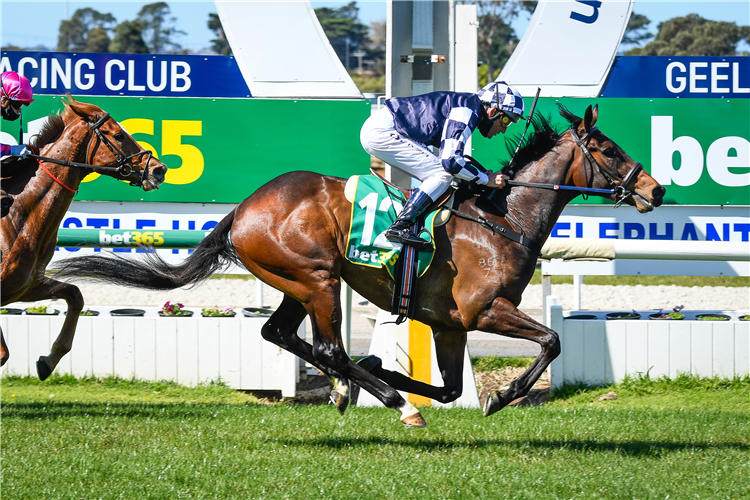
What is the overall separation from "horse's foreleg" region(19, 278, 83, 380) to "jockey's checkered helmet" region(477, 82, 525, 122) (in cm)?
297

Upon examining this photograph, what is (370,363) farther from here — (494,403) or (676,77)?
(676,77)

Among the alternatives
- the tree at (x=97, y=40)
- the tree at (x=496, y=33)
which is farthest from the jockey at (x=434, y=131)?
the tree at (x=97, y=40)

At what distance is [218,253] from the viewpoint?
15.8 feet

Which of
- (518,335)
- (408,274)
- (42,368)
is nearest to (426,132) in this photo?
(408,274)

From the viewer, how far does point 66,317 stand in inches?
216

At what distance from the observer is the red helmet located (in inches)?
202

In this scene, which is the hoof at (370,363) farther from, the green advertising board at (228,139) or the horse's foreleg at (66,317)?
the green advertising board at (228,139)

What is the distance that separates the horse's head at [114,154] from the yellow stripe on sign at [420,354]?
2.07 m

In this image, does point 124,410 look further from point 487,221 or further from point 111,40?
point 111,40

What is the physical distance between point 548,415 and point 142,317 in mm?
3188

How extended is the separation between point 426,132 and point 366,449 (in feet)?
5.85

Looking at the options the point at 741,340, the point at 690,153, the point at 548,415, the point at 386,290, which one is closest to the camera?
the point at 386,290

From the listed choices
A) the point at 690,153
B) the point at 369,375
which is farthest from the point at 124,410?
the point at 690,153

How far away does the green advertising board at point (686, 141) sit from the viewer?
769 cm
